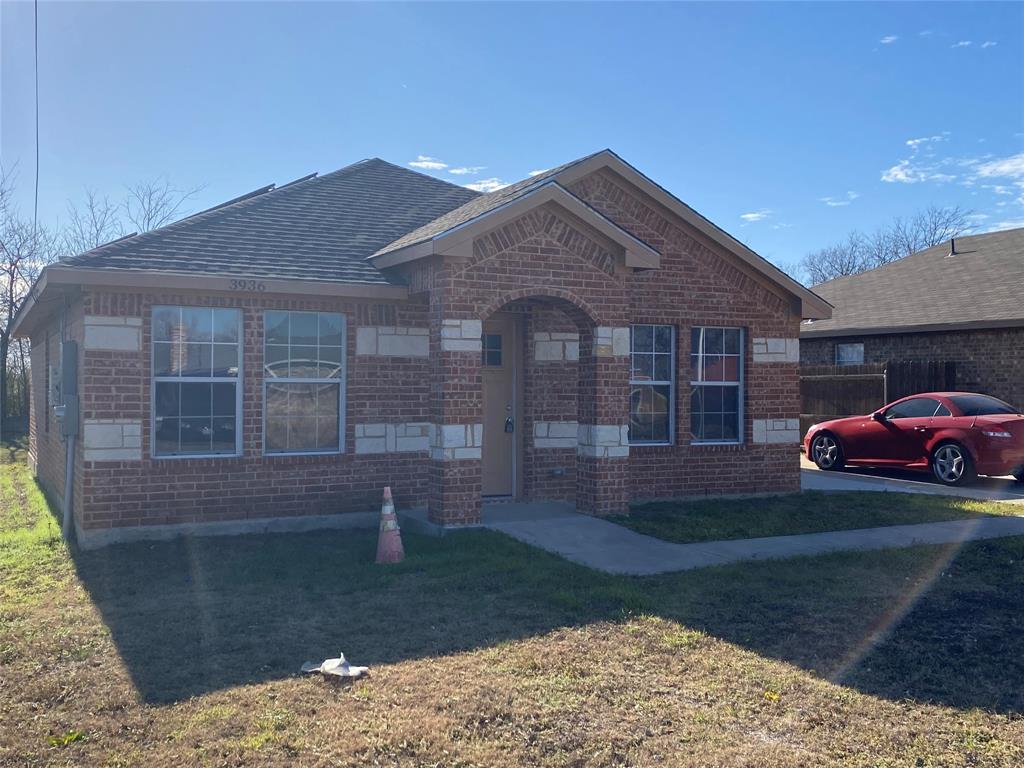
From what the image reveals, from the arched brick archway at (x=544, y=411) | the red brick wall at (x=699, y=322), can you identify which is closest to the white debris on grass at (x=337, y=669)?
the arched brick archway at (x=544, y=411)

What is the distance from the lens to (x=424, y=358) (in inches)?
455

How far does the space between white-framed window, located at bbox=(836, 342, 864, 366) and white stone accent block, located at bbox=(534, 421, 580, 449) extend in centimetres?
1295

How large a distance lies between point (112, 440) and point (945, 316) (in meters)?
17.9

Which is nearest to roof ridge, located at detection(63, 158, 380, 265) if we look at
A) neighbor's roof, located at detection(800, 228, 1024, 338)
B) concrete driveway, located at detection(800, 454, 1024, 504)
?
concrete driveway, located at detection(800, 454, 1024, 504)

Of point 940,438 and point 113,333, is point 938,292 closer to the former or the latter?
point 940,438

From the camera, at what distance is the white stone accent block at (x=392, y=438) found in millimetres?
11195

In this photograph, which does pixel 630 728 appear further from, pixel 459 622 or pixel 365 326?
pixel 365 326

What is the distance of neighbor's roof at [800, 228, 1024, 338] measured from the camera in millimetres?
20125

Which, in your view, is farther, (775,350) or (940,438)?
(940,438)

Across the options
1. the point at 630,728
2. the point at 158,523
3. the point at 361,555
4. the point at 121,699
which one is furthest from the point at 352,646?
the point at 158,523

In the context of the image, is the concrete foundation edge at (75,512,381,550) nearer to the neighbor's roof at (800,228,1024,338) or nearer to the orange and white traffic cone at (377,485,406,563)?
the orange and white traffic cone at (377,485,406,563)

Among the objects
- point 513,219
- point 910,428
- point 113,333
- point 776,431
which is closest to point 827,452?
point 910,428

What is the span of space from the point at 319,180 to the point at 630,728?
1129cm

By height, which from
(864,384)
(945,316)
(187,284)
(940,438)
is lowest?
(940,438)
